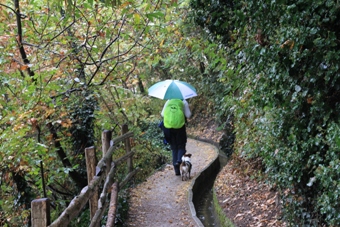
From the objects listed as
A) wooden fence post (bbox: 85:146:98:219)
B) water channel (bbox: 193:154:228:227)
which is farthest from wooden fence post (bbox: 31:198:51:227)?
water channel (bbox: 193:154:228:227)

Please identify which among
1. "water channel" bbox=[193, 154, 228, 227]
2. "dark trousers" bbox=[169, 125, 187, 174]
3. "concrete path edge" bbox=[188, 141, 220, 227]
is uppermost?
"dark trousers" bbox=[169, 125, 187, 174]

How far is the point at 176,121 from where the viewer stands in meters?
8.70

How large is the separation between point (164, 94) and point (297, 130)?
4663 mm

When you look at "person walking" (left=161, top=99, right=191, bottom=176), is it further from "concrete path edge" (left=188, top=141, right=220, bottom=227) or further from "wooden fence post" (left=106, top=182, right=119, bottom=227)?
"wooden fence post" (left=106, top=182, right=119, bottom=227)

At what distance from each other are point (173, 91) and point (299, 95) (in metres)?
4.85

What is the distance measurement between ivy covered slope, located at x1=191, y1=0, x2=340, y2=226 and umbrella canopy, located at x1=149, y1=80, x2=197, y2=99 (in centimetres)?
336

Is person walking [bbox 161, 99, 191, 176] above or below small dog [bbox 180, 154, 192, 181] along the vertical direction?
above

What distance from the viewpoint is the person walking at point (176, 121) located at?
8.69 meters

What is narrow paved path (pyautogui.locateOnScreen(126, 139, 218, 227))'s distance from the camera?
21.6 feet

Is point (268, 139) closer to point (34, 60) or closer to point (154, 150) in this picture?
point (34, 60)

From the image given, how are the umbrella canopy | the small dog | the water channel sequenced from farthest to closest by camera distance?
the small dog < the umbrella canopy < the water channel

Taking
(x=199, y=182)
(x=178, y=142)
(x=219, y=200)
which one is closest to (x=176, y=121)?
(x=178, y=142)

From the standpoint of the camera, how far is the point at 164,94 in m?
8.64

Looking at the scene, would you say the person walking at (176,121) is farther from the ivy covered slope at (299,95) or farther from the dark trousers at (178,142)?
the ivy covered slope at (299,95)
